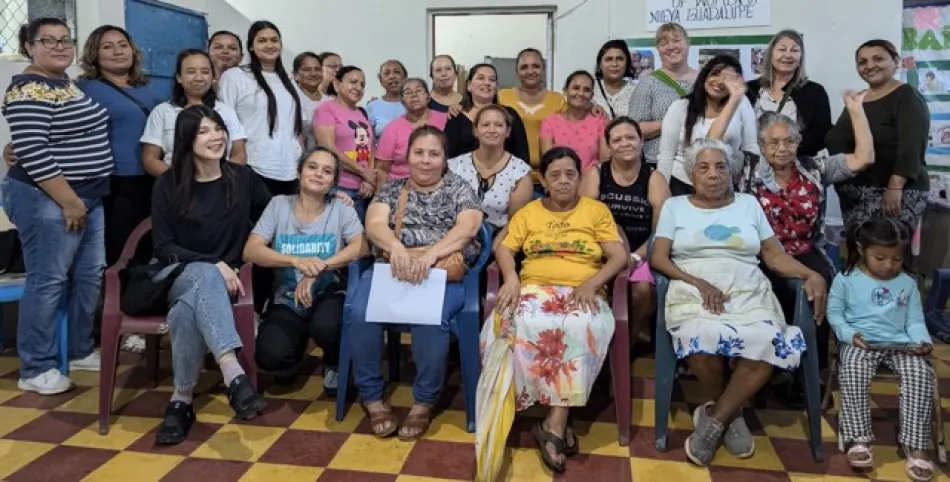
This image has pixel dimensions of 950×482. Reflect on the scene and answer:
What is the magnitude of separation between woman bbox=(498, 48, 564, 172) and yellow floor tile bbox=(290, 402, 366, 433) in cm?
149

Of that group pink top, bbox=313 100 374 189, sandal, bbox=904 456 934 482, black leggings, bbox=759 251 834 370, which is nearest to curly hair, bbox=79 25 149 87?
pink top, bbox=313 100 374 189

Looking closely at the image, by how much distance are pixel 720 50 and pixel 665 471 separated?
3.81 m

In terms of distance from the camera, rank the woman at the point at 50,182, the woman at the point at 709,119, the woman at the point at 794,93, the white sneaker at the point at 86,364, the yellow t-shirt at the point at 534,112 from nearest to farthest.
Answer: the woman at the point at 50,182
the woman at the point at 709,119
the white sneaker at the point at 86,364
the woman at the point at 794,93
the yellow t-shirt at the point at 534,112

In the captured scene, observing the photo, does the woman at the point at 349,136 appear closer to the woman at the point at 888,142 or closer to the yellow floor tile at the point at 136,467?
the yellow floor tile at the point at 136,467

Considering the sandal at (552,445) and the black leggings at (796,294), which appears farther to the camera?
the black leggings at (796,294)

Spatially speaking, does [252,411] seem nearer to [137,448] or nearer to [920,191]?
[137,448]

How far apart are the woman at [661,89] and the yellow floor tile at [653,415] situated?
117cm

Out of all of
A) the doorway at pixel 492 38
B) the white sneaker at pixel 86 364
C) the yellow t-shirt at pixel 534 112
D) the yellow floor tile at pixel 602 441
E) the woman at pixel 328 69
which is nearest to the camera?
the yellow floor tile at pixel 602 441

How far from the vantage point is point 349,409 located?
2.90 metres

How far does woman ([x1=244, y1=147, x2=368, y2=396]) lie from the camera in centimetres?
284

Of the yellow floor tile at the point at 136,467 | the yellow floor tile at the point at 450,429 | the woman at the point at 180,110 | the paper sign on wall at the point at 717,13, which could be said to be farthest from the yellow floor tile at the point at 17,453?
the paper sign on wall at the point at 717,13

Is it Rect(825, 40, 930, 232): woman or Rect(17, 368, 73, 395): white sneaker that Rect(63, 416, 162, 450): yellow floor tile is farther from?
Rect(825, 40, 930, 232): woman

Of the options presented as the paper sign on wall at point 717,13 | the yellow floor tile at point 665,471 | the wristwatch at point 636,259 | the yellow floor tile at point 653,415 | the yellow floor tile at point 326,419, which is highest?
the paper sign on wall at point 717,13

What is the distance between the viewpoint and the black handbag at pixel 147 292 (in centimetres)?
269
